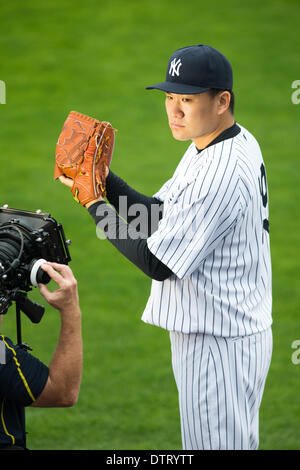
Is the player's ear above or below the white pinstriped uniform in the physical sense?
above

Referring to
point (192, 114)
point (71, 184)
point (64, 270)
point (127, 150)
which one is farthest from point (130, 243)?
point (127, 150)

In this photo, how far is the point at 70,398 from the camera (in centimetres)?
232

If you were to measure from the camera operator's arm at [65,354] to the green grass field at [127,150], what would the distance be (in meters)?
1.52

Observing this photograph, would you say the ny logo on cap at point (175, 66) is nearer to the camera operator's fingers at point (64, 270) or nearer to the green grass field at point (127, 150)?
the camera operator's fingers at point (64, 270)

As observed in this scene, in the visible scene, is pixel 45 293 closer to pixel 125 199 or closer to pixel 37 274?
pixel 37 274

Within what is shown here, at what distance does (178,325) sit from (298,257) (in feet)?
12.5

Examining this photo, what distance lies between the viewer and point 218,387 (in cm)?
248

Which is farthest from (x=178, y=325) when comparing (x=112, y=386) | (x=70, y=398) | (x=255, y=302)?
(x=112, y=386)

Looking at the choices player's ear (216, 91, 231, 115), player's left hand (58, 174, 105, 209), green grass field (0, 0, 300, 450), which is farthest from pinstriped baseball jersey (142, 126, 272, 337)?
green grass field (0, 0, 300, 450)

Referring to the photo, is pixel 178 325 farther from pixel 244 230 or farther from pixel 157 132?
pixel 157 132

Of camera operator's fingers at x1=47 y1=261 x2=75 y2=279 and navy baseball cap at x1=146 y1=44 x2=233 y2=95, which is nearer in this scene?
camera operator's fingers at x1=47 y1=261 x2=75 y2=279

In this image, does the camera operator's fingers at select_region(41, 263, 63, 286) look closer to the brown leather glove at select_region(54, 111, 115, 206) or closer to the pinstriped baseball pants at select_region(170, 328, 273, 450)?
the brown leather glove at select_region(54, 111, 115, 206)

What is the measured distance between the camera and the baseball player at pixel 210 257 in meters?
2.33

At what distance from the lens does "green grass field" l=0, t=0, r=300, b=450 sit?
4074 millimetres
